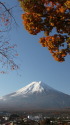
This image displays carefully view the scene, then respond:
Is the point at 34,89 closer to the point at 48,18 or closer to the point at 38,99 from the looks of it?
the point at 38,99

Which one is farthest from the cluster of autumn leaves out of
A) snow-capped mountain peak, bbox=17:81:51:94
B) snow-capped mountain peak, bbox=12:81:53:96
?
snow-capped mountain peak, bbox=17:81:51:94

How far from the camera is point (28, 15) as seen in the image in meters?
14.0

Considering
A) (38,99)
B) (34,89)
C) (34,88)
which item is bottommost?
(38,99)

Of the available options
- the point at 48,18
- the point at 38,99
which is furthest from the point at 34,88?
the point at 48,18

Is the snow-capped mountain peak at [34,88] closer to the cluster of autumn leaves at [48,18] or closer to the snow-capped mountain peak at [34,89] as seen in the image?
the snow-capped mountain peak at [34,89]

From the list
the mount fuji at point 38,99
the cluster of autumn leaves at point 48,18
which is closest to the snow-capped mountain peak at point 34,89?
the mount fuji at point 38,99

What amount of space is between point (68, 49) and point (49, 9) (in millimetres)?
2704

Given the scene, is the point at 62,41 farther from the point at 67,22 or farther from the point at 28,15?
the point at 28,15

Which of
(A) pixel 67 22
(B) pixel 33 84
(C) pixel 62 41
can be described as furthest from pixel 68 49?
(B) pixel 33 84

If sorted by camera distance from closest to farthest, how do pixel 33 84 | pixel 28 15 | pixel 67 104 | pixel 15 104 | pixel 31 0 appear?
pixel 31 0 < pixel 28 15 < pixel 15 104 < pixel 67 104 < pixel 33 84

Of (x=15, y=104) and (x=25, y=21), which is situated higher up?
(x=15, y=104)

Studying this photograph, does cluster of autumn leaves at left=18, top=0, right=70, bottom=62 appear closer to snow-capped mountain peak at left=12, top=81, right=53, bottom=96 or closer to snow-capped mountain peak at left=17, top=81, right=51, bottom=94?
snow-capped mountain peak at left=12, top=81, right=53, bottom=96

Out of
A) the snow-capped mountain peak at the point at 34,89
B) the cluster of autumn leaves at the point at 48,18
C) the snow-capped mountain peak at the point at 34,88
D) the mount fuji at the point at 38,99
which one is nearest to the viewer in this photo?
the cluster of autumn leaves at the point at 48,18

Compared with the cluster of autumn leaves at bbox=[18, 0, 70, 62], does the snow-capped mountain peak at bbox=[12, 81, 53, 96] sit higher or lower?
higher
